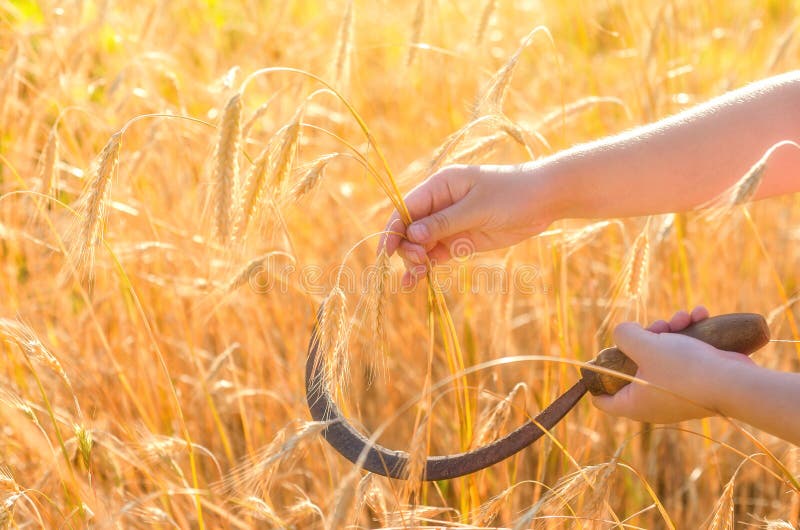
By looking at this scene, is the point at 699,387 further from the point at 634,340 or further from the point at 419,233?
the point at 419,233

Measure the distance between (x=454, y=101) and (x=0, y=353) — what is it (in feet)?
4.93

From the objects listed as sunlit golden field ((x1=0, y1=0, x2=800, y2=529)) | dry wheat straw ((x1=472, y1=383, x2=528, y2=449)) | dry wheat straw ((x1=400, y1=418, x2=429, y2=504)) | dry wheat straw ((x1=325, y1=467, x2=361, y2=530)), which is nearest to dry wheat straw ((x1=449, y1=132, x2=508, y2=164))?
sunlit golden field ((x1=0, y1=0, x2=800, y2=529))

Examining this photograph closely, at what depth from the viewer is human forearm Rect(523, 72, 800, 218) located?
1.05 metres

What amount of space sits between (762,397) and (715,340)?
4.1 inches

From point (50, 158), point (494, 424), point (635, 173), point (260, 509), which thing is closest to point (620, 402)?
point (494, 424)

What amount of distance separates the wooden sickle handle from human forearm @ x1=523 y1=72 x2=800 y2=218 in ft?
0.72

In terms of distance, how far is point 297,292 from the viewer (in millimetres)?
1825

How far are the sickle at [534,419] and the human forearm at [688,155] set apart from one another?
0.22 meters

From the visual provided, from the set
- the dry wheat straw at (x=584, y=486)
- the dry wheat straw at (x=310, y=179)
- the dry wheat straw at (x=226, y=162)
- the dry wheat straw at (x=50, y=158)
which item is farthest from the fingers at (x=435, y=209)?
the dry wheat straw at (x=50, y=158)

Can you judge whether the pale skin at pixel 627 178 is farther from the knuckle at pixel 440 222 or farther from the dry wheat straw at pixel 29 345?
the dry wheat straw at pixel 29 345

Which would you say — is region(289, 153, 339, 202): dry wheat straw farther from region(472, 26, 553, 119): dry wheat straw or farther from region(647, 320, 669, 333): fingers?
region(647, 320, 669, 333): fingers

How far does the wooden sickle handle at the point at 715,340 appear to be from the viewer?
35.4 inches

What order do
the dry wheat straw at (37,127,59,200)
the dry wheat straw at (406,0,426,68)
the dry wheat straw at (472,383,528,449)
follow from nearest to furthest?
the dry wheat straw at (472,383,528,449)
the dry wheat straw at (37,127,59,200)
the dry wheat straw at (406,0,426,68)

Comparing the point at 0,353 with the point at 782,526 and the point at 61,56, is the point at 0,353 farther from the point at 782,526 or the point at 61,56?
the point at 782,526
